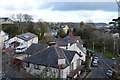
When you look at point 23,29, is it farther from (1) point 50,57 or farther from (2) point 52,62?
(2) point 52,62

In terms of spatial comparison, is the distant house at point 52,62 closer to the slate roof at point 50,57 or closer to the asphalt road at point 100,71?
the slate roof at point 50,57

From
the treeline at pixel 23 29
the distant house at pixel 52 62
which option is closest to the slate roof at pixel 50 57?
the distant house at pixel 52 62

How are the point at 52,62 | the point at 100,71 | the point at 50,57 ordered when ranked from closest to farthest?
the point at 52,62 < the point at 50,57 < the point at 100,71

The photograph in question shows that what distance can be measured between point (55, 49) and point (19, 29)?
9286mm

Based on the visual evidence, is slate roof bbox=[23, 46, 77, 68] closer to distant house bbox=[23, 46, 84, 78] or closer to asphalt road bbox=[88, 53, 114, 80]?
distant house bbox=[23, 46, 84, 78]

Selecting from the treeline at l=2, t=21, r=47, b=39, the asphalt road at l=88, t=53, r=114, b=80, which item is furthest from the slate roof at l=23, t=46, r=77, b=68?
the treeline at l=2, t=21, r=47, b=39

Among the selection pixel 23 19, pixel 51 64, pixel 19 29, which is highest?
pixel 23 19

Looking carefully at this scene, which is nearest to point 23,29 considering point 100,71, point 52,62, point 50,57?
point 100,71

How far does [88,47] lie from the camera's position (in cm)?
1355

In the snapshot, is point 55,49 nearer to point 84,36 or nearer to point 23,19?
point 84,36

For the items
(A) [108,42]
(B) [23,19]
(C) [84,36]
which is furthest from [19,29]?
(A) [108,42]

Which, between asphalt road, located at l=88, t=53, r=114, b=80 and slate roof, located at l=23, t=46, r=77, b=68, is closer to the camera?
slate roof, located at l=23, t=46, r=77, b=68

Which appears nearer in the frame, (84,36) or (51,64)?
(51,64)

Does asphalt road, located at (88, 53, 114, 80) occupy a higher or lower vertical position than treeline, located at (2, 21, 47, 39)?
lower
